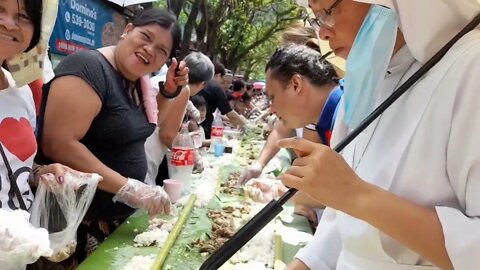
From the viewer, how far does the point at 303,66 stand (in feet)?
7.39

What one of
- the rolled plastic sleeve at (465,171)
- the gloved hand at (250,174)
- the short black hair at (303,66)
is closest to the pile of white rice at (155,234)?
the short black hair at (303,66)

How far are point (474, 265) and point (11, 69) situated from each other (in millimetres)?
1511

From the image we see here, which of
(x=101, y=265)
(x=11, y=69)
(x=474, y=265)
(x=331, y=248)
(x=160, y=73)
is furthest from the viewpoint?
(x=160, y=73)

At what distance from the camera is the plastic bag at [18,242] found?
118 centimetres

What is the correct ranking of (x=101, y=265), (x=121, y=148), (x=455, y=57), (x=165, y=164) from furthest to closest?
(x=165, y=164) < (x=121, y=148) < (x=101, y=265) < (x=455, y=57)

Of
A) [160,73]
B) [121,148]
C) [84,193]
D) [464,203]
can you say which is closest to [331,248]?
[464,203]

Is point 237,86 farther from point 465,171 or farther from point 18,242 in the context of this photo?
point 465,171

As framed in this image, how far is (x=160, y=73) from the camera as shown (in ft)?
13.2

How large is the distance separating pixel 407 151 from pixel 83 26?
647 cm

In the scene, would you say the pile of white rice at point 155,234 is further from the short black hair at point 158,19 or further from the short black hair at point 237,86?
the short black hair at point 237,86

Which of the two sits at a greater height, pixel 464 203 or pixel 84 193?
pixel 464 203

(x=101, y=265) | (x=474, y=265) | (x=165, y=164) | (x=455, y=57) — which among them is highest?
(x=455, y=57)

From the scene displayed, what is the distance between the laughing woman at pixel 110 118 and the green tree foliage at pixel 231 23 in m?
8.23

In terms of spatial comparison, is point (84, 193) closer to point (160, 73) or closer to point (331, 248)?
point (331, 248)
